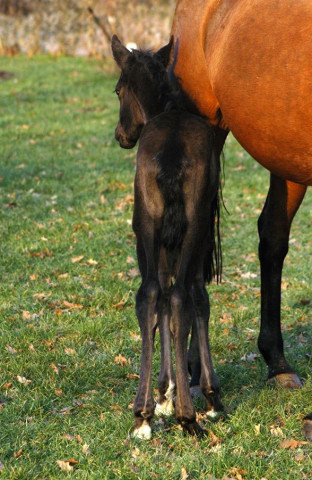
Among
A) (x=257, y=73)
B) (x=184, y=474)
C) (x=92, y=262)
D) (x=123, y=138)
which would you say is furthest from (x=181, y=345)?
(x=92, y=262)

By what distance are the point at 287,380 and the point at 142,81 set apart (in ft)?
6.41

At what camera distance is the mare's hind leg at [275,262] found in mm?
4312

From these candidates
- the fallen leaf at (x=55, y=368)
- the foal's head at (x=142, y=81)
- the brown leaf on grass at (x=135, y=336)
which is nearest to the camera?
the foal's head at (x=142, y=81)

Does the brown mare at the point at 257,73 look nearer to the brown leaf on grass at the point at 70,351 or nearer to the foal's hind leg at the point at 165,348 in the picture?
the foal's hind leg at the point at 165,348

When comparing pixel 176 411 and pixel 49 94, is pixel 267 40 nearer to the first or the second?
pixel 176 411

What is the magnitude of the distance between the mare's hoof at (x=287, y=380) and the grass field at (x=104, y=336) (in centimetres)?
7

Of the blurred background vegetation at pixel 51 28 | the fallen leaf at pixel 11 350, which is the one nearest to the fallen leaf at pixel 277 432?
the fallen leaf at pixel 11 350

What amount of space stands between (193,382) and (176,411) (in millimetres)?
715

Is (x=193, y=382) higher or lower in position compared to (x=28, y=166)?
lower

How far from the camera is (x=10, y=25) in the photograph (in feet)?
79.9

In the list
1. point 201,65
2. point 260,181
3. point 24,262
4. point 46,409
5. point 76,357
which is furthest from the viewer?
point 260,181

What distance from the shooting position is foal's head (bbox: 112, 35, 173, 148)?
12.5 feet

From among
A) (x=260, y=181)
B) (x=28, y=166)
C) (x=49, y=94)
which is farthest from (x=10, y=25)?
(x=260, y=181)

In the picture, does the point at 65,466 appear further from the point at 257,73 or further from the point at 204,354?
the point at 257,73
